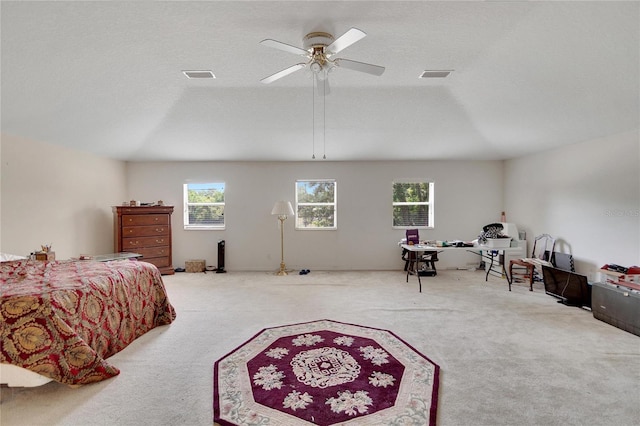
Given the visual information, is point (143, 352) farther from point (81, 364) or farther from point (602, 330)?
point (602, 330)

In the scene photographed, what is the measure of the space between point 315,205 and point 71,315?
4519 mm

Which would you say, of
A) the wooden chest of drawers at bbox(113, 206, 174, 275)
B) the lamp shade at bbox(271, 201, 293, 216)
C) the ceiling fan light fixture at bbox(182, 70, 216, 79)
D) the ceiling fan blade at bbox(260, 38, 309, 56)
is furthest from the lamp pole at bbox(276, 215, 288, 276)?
the ceiling fan blade at bbox(260, 38, 309, 56)

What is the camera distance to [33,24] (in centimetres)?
238

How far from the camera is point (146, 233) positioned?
221 inches

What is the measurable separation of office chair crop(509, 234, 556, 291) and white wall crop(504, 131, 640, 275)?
0.15 m

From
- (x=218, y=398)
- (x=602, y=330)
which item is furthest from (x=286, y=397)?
(x=602, y=330)

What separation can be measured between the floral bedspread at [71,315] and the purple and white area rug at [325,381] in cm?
102

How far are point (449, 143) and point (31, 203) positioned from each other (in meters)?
6.53

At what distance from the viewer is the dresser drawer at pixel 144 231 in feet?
17.7

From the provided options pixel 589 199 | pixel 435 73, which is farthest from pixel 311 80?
pixel 589 199

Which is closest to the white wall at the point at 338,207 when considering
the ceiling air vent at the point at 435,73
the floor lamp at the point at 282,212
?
the floor lamp at the point at 282,212

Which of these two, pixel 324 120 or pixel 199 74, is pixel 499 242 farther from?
pixel 199 74

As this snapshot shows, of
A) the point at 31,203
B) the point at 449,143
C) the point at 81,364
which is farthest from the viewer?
the point at 449,143

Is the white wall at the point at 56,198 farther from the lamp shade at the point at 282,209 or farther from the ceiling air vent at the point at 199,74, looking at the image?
the lamp shade at the point at 282,209
